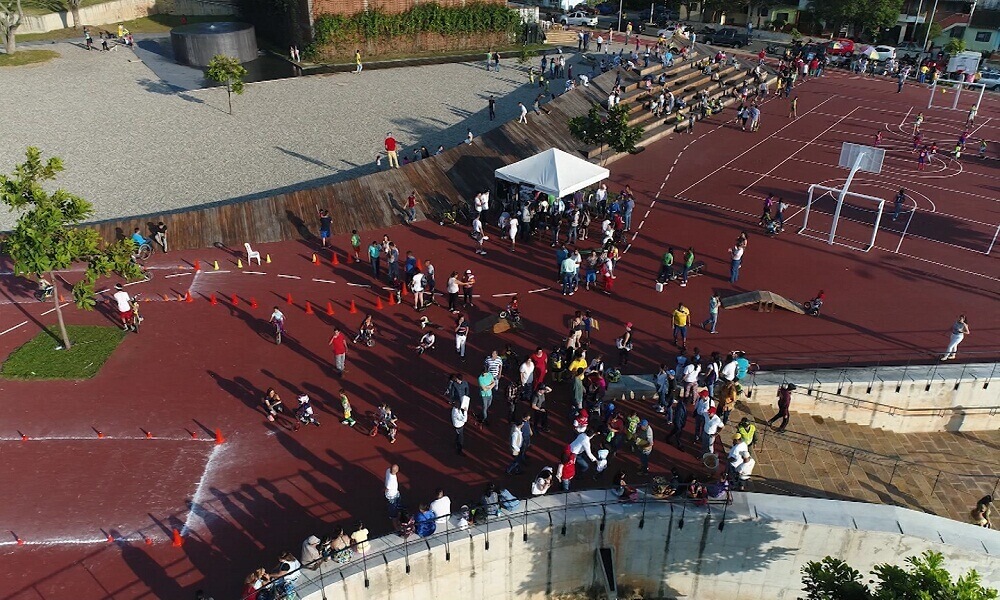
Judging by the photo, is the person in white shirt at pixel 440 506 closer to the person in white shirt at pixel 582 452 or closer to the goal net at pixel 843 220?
the person in white shirt at pixel 582 452

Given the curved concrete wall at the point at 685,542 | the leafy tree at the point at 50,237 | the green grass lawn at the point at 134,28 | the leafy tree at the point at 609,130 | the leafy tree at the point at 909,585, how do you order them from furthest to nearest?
the green grass lawn at the point at 134,28 → the leafy tree at the point at 609,130 → the leafy tree at the point at 50,237 → the curved concrete wall at the point at 685,542 → the leafy tree at the point at 909,585

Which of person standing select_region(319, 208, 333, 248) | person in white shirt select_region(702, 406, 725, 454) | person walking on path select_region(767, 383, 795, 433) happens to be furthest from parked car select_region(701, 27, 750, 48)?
person in white shirt select_region(702, 406, 725, 454)

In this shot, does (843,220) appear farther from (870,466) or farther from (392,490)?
(392,490)

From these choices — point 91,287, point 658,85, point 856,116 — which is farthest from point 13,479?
point 856,116

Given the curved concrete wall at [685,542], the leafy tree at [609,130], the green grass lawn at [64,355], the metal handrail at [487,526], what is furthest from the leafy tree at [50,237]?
the leafy tree at [609,130]

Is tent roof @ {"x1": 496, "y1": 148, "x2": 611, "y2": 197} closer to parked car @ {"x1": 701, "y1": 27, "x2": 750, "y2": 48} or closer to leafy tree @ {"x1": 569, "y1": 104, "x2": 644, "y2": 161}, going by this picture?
leafy tree @ {"x1": 569, "y1": 104, "x2": 644, "y2": 161}

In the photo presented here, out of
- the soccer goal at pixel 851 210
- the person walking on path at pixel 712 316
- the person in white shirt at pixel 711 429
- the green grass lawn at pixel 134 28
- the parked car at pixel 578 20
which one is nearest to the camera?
the person in white shirt at pixel 711 429

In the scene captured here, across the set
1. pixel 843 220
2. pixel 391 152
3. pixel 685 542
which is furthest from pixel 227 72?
pixel 685 542
